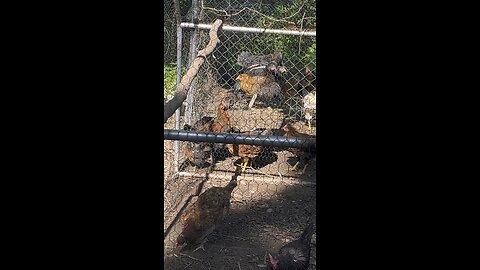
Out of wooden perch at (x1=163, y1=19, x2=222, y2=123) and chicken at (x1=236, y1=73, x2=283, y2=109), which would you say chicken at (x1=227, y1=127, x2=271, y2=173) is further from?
wooden perch at (x1=163, y1=19, x2=222, y2=123)

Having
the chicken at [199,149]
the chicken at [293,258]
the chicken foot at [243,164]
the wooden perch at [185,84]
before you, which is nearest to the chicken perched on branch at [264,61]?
the chicken at [199,149]

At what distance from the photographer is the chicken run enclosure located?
298cm

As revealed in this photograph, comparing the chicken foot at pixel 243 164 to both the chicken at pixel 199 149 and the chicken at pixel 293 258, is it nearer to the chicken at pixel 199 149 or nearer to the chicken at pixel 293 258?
the chicken at pixel 199 149

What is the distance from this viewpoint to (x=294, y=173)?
408cm

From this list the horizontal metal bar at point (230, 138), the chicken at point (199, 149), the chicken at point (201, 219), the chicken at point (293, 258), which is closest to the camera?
the horizontal metal bar at point (230, 138)

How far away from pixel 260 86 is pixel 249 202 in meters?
1.26

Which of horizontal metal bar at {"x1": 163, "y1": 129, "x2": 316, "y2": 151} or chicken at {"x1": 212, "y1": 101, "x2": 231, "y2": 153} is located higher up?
horizontal metal bar at {"x1": 163, "y1": 129, "x2": 316, "y2": 151}

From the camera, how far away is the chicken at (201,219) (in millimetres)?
2809

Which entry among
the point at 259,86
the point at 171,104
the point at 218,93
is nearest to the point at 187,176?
the point at 218,93

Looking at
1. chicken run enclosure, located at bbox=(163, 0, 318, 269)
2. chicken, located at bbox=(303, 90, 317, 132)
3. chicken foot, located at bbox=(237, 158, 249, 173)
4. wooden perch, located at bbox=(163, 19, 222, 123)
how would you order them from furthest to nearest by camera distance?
chicken, located at bbox=(303, 90, 317, 132) → chicken foot, located at bbox=(237, 158, 249, 173) → chicken run enclosure, located at bbox=(163, 0, 318, 269) → wooden perch, located at bbox=(163, 19, 222, 123)

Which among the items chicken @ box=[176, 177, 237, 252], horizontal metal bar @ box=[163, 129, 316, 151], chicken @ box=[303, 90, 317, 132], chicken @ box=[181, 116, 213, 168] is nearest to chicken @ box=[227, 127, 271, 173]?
chicken @ box=[181, 116, 213, 168]
